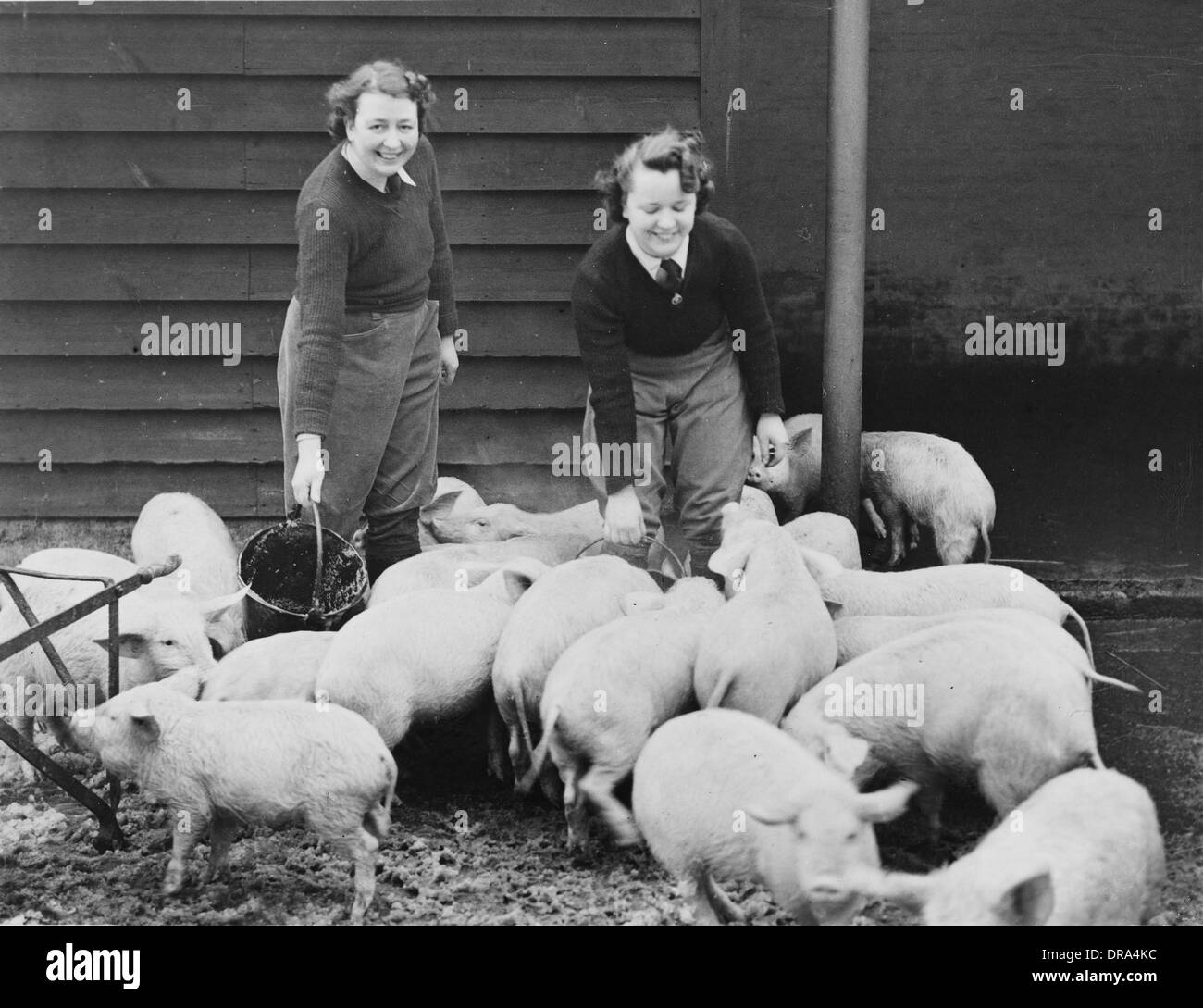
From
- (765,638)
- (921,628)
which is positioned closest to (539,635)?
(765,638)

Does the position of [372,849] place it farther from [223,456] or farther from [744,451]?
[223,456]

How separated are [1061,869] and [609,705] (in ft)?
4.10

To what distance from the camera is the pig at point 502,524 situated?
5703 millimetres

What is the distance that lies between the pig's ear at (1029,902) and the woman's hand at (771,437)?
7.78 feet

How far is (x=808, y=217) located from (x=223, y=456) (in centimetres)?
282

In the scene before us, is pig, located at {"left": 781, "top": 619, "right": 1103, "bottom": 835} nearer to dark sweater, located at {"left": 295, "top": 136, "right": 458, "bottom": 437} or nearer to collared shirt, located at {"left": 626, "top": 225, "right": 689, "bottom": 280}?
collared shirt, located at {"left": 626, "top": 225, "right": 689, "bottom": 280}

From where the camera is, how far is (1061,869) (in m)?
3.06

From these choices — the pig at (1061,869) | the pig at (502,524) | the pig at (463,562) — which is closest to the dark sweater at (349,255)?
the pig at (463,562)

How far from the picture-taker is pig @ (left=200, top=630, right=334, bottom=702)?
4.19m

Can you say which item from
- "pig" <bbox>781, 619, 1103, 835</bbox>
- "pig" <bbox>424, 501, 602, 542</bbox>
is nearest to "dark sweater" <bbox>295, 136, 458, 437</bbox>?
"pig" <bbox>424, 501, 602, 542</bbox>

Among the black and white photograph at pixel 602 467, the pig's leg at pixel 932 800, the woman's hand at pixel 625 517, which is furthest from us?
the woman's hand at pixel 625 517

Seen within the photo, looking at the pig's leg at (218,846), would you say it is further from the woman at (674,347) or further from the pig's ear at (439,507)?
the pig's ear at (439,507)

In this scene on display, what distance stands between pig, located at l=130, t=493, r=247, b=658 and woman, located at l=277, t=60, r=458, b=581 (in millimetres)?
341

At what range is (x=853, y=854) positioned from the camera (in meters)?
3.16
